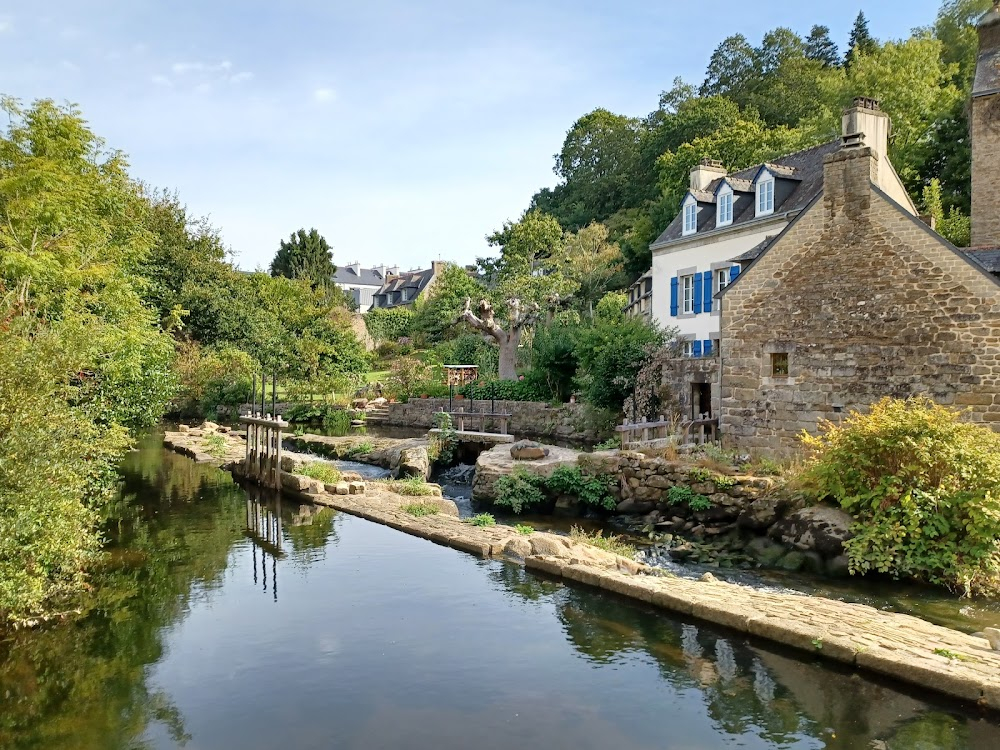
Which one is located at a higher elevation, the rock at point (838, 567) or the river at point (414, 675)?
the rock at point (838, 567)

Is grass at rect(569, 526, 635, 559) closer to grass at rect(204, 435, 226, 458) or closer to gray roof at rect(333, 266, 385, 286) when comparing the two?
grass at rect(204, 435, 226, 458)

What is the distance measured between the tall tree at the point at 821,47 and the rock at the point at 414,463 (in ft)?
148

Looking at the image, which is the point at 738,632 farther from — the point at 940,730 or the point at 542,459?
the point at 542,459

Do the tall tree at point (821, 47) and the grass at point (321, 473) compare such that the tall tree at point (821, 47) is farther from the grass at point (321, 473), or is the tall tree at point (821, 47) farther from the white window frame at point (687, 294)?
the grass at point (321, 473)

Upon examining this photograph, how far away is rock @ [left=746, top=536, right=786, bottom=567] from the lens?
12.1m

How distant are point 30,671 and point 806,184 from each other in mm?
23029

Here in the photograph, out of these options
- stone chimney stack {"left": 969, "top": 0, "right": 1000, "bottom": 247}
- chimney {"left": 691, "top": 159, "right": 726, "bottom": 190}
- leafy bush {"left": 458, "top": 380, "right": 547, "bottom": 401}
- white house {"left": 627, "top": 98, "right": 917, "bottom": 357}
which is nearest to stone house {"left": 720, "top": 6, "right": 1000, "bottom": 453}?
white house {"left": 627, "top": 98, "right": 917, "bottom": 357}

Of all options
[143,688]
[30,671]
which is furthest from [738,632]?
[30,671]

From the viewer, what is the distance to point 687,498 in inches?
565

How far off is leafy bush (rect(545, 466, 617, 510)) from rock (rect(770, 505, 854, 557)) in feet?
13.0

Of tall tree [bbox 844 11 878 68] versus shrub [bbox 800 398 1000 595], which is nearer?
shrub [bbox 800 398 1000 595]

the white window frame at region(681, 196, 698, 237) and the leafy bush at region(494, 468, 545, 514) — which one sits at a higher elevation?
the white window frame at region(681, 196, 698, 237)

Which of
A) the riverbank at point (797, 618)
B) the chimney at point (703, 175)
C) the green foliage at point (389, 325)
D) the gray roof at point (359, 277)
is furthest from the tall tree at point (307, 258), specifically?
the riverbank at point (797, 618)

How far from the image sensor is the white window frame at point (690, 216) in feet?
86.9
